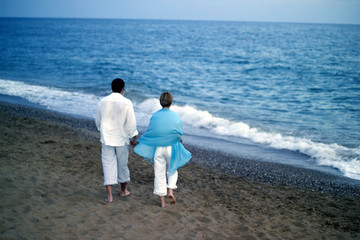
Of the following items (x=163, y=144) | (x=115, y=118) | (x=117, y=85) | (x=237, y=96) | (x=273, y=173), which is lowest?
(x=273, y=173)

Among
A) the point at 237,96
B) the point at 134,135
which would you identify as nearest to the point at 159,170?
the point at 134,135

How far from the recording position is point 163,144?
454 centimetres

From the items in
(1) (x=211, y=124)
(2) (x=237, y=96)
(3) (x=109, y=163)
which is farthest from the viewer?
(2) (x=237, y=96)

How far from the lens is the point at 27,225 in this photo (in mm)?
3930

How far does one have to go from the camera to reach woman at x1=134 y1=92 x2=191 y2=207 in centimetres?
450

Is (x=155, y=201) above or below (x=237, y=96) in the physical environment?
below

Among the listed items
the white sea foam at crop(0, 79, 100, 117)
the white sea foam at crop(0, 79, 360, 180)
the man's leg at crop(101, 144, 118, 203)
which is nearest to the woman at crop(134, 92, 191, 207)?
the man's leg at crop(101, 144, 118, 203)

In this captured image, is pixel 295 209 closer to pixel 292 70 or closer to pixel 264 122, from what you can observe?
pixel 264 122

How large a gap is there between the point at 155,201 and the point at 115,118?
5.15 ft

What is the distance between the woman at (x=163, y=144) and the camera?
4.50 m

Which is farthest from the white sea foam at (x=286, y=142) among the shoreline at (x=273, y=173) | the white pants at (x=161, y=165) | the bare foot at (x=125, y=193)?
the bare foot at (x=125, y=193)

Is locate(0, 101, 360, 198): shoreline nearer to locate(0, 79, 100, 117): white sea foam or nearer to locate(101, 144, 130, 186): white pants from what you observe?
locate(101, 144, 130, 186): white pants

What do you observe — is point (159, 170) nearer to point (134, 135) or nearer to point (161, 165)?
point (161, 165)

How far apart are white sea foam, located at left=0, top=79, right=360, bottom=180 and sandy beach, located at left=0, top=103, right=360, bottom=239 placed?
1487mm
